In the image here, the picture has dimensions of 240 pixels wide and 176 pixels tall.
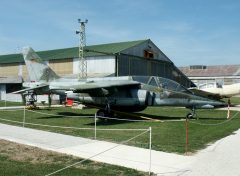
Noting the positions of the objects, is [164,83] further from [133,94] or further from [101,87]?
[101,87]

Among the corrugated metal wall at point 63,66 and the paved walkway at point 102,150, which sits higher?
the corrugated metal wall at point 63,66

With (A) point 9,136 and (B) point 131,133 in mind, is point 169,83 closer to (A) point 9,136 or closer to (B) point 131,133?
(B) point 131,133

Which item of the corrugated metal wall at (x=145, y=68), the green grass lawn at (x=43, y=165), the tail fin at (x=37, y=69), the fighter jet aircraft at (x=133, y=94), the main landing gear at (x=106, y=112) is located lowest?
the green grass lawn at (x=43, y=165)

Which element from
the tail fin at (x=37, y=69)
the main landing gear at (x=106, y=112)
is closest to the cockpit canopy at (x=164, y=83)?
the main landing gear at (x=106, y=112)

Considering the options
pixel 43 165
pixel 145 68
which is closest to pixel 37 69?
pixel 43 165

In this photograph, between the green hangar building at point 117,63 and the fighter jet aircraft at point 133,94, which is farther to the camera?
the green hangar building at point 117,63

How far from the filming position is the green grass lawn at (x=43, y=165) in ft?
26.3

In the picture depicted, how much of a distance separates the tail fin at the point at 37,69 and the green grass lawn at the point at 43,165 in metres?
14.7

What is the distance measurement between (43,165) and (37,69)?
17564 mm

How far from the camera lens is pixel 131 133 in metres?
14.2

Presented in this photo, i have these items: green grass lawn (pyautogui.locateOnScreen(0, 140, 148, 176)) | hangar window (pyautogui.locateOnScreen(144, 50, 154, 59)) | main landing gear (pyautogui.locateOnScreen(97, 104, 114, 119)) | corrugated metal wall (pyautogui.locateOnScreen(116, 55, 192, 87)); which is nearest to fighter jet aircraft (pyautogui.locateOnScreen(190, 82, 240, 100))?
corrugated metal wall (pyautogui.locateOnScreen(116, 55, 192, 87))

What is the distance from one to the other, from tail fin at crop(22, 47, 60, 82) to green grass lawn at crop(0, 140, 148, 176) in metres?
14.7

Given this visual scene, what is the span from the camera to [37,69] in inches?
999

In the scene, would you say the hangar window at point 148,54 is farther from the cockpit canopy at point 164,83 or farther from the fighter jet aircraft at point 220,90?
the cockpit canopy at point 164,83
